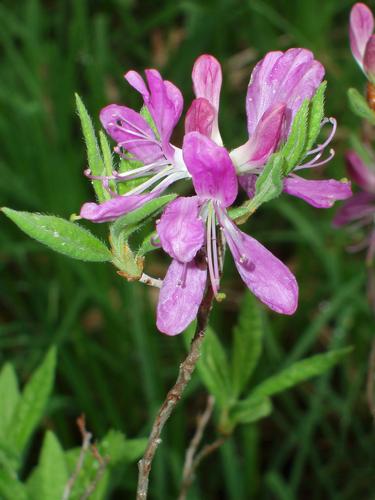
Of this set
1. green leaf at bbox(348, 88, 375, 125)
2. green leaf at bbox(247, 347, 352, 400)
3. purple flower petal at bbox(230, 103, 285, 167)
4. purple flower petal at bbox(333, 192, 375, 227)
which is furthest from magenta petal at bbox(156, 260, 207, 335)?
purple flower petal at bbox(333, 192, 375, 227)

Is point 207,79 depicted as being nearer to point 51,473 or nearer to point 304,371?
point 304,371

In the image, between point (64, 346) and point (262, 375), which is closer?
point (262, 375)

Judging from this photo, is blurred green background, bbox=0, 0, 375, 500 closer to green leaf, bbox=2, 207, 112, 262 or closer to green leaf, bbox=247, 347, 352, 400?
green leaf, bbox=247, 347, 352, 400

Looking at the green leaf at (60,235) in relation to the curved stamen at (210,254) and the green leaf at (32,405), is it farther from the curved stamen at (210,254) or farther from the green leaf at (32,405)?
the green leaf at (32,405)

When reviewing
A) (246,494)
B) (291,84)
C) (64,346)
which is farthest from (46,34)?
(291,84)

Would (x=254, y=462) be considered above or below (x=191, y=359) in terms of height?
below

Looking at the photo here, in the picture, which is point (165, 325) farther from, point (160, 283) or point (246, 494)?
point (246, 494)
